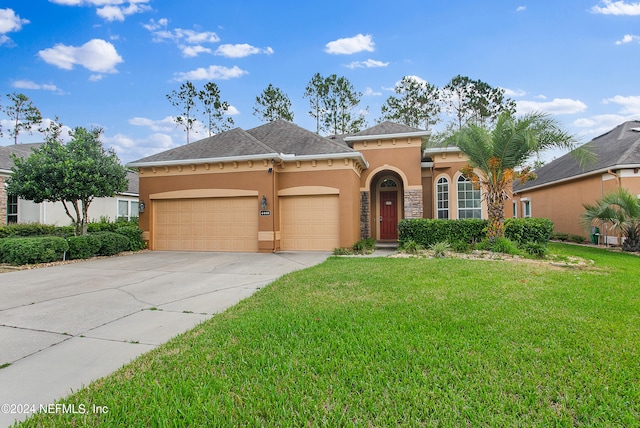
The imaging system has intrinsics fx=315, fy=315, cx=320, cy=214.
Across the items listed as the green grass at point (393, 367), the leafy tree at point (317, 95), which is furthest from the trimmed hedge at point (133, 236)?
the leafy tree at point (317, 95)

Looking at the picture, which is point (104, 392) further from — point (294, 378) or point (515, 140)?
point (515, 140)

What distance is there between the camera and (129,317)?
4.61 m

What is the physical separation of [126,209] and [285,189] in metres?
12.9

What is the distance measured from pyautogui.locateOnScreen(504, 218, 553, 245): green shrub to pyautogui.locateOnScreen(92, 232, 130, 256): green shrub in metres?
14.1

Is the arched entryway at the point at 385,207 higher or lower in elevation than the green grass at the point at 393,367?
higher

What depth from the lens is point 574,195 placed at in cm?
1619

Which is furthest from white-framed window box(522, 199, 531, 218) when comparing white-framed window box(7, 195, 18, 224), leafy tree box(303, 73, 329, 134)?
white-framed window box(7, 195, 18, 224)

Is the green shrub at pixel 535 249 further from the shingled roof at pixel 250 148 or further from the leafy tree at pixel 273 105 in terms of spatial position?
the leafy tree at pixel 273 105

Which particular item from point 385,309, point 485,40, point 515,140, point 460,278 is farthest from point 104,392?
point 485,40

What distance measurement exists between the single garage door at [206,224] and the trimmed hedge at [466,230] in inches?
239

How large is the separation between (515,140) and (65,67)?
1920 centimetres

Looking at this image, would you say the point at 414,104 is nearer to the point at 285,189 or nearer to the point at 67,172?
the point at 285,189

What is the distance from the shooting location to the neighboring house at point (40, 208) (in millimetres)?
14016

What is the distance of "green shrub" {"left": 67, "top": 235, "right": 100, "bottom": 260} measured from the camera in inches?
410
